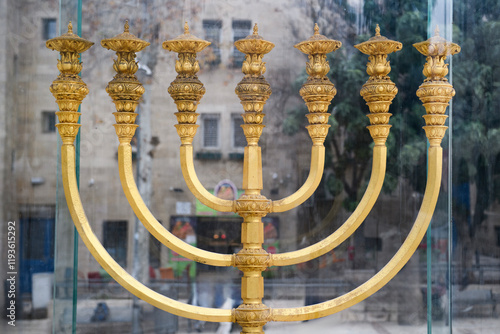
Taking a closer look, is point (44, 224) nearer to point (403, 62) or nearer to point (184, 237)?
point (184, 237)

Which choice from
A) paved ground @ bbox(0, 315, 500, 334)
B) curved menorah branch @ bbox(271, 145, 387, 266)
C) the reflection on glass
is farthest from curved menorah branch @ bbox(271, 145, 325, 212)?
paved ground @ bbox(0, 315, 500, 334)

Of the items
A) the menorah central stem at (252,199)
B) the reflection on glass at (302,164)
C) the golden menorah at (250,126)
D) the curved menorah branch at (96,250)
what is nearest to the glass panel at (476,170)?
the reflection on glass at (302,164)

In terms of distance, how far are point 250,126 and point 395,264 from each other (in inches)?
30.1

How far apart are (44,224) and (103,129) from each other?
0.57 metres

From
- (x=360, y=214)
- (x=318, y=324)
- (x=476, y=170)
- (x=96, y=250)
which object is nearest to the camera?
(x=96, y=250)

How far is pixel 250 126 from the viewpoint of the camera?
226cm

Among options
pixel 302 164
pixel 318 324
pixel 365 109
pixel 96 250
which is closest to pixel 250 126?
pixel 96 250

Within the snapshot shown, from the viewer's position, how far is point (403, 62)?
3201 mm

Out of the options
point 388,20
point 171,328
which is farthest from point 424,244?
point 171,328

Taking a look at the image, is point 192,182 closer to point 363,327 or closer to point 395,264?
point 395,264

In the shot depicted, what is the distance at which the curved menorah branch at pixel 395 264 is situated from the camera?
7.50 ft

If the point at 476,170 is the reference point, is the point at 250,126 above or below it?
above

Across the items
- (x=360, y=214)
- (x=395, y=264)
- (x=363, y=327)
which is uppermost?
(x=360, y=214)

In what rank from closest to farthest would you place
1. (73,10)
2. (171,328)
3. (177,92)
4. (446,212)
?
1. (177,92)
2. (73,10)
3. (446,212)
4. (171,328)
